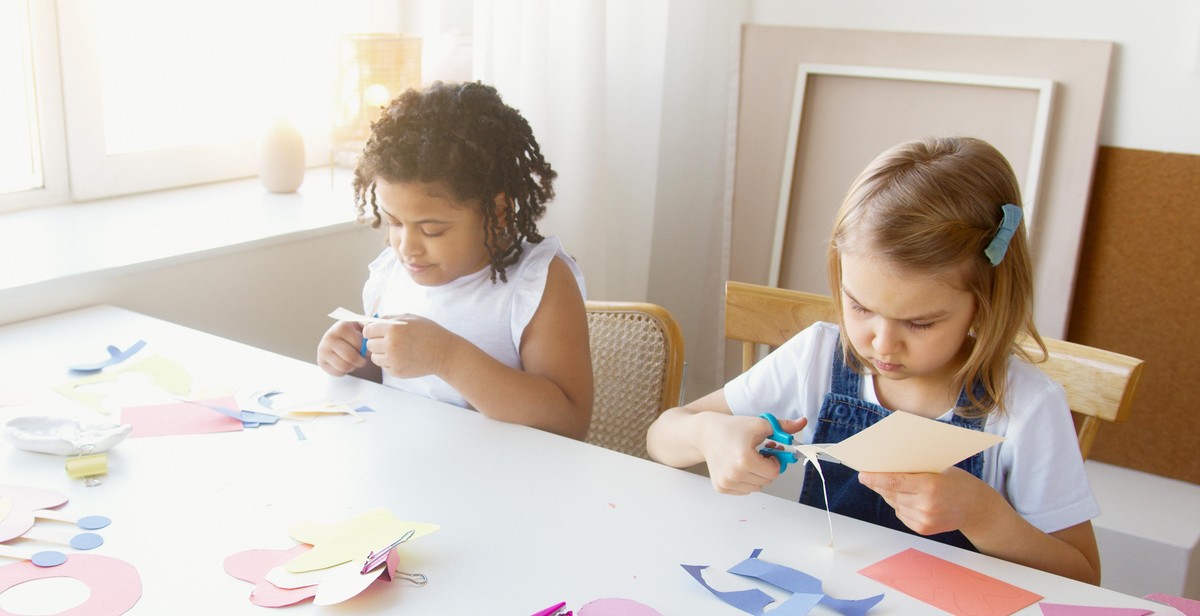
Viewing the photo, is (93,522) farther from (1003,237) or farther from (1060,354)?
(1060,354)

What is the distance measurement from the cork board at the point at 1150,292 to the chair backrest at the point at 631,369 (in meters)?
0.96

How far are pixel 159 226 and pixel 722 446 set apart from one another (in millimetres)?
1236

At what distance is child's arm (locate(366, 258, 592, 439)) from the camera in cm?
130

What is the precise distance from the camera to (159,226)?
73.8 inches

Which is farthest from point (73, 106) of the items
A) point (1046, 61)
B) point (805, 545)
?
point (1046, 61)

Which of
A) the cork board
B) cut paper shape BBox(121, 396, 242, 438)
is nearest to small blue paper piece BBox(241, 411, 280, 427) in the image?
cut paper shape BBox(121, 396, 242, 438)

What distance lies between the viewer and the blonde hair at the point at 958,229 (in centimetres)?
104

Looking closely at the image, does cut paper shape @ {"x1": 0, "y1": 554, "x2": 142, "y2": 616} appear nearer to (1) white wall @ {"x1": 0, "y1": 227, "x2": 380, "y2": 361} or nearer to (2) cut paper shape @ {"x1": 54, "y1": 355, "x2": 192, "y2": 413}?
(2) cut paper shape @ {"x1": 54, "y1": 355, "x2": 192, "y2": 413}

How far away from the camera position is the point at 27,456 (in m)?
1.12

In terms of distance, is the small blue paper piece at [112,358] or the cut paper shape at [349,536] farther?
the small blue paper piece at [112,358]

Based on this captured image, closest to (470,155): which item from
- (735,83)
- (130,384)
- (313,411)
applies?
(313,411)

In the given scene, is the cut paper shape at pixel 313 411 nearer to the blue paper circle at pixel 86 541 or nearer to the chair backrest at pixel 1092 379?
the blue paper circle at pixel 86 541

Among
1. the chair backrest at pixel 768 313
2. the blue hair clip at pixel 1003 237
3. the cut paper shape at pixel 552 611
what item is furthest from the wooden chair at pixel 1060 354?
the cut paper shape at pixel 552 611

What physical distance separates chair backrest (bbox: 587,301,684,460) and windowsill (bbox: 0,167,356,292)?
641mm
